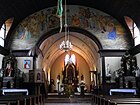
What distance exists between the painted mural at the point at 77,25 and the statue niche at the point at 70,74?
Result: 1197 cm

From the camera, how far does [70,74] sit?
1129 inches

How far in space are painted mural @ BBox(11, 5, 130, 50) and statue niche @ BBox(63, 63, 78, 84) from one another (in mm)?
11970

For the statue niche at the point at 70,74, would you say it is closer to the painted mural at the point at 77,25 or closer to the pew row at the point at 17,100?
the painted mural at the point at 77,25

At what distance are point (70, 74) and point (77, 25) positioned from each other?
1315 centimetres

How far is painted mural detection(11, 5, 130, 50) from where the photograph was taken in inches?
642

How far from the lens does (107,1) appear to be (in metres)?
14.7

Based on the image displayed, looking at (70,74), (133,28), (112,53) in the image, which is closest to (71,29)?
(112,53)

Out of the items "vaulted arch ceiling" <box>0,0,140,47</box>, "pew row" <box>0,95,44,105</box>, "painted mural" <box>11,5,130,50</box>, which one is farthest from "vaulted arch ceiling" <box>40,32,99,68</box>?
"pew row" <box>0,95,44,105</box>

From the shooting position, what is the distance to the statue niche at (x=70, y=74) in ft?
90.6

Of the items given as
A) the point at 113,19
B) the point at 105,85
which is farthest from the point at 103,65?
the point at 113,19

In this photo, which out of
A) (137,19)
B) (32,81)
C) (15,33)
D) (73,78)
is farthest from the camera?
(73,78)

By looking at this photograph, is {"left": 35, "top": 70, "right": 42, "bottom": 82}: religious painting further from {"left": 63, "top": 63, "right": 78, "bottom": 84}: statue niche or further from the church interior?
{"left": 63, "top": 63, "right": 78, "bottom": 84}: statue niche

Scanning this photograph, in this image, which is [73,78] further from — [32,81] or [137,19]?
[137,19]

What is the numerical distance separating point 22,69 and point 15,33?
2889mm
